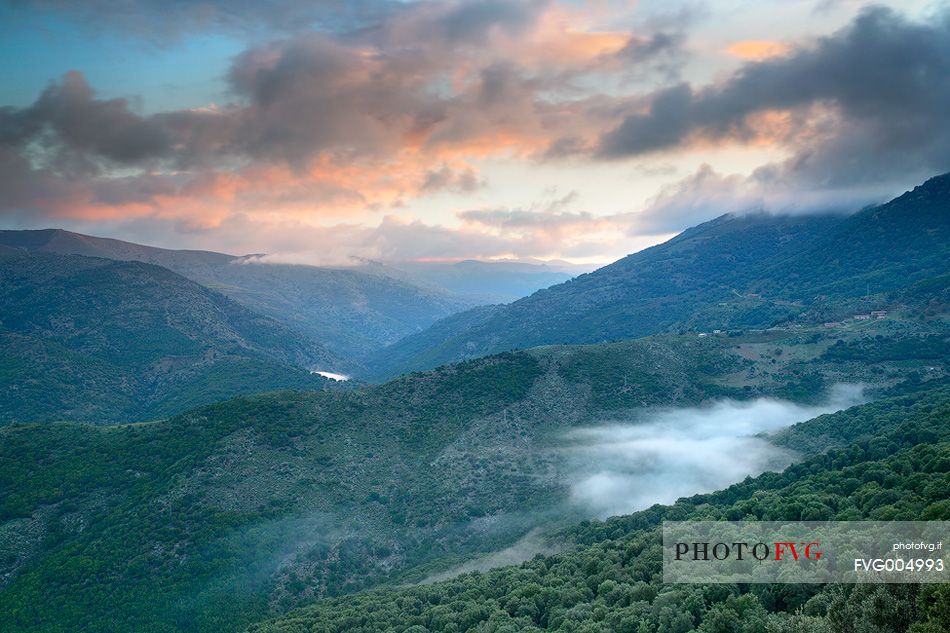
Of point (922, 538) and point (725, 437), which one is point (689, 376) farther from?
point (922, 538)

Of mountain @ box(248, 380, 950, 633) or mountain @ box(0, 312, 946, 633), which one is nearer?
mountain @ box(248, 380, 950, 633)

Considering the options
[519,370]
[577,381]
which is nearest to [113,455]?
[519,370]

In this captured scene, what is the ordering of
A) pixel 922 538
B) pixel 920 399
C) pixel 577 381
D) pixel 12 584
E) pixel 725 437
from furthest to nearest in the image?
pixel 577 381
pixel 725 437
pixel 920 399
pixel 12 584
pixel 922 538

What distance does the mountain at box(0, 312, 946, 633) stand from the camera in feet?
262

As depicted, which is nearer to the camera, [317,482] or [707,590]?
[707,590]

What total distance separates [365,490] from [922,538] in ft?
305

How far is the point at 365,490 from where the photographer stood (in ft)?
360

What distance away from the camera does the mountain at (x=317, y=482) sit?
80.0m

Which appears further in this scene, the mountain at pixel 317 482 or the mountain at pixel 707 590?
the mountain at pixel 317 482

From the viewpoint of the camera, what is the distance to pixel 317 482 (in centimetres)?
10856

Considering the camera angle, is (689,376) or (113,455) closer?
(113,455)

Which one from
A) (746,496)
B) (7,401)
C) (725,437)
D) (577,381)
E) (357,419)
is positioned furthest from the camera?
(7,401)

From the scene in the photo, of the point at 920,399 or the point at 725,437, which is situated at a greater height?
the point at 920,399

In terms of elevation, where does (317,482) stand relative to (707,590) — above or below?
below
